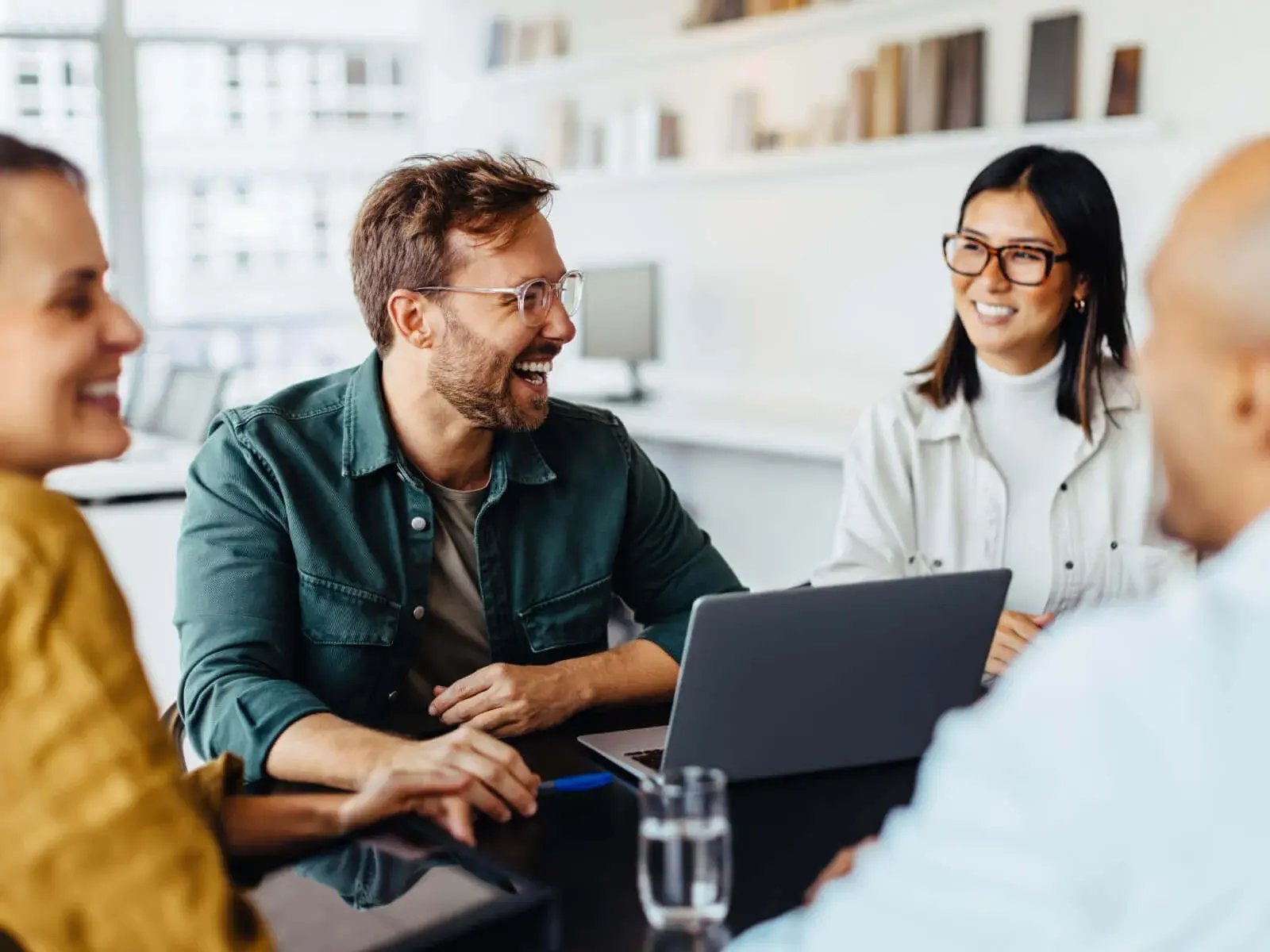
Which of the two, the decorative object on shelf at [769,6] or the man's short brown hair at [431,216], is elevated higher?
the decorative object on shelf at [769,6]

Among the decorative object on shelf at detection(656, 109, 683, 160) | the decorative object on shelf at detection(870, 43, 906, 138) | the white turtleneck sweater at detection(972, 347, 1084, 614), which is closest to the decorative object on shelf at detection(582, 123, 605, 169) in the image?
the decorative object on shelf at detection(656, 109, 683, 160)

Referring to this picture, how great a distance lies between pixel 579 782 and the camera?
1395mm

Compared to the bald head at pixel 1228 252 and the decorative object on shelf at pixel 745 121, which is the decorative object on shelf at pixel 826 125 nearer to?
the decorative object on shelf at pixel 745 121

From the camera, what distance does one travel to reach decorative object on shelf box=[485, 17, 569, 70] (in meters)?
5.71

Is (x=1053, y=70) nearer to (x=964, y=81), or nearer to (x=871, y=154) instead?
(x=964, y=81)

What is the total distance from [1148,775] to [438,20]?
632 centimetres

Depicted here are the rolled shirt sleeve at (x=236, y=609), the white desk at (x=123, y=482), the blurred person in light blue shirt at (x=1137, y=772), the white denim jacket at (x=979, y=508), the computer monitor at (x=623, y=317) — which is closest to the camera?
the blurred person in light blue shirt at (x=1137, y=772)

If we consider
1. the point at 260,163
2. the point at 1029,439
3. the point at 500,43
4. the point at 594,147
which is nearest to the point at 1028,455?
the point at 1029,439

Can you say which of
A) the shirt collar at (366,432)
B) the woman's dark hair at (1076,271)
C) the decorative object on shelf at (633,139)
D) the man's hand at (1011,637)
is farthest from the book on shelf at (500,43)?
the man's hand at (1011,637)

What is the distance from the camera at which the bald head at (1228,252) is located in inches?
32.0

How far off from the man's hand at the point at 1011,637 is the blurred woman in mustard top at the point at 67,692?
1196mm

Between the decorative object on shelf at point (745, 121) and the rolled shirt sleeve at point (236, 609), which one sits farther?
the decorative object on shelf at point (745, 121)

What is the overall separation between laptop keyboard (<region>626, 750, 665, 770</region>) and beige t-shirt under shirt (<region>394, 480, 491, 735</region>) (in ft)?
1.36

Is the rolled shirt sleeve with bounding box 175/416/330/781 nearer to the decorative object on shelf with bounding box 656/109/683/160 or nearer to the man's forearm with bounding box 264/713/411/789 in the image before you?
the man's forearm with bounding box 264/713/411/789
